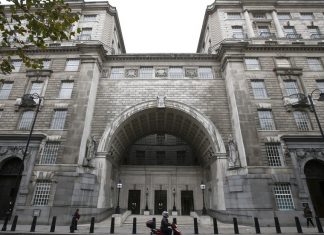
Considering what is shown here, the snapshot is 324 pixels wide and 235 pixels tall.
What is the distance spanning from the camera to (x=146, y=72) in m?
28.6

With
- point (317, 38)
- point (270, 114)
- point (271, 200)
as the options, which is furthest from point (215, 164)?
point (317, 38)

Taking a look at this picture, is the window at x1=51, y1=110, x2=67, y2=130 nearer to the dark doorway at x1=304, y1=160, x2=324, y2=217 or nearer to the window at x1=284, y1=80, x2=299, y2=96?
the window at x1=284, y1=80, x2=299, y2=96

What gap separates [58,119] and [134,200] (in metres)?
16.5

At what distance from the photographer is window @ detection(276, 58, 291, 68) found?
87.8 ft

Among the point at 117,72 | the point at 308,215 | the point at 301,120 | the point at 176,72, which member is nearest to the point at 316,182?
the point at 308,215

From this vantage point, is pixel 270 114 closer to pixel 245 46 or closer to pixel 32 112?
pixel 245 46

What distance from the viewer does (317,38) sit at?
92.9ft

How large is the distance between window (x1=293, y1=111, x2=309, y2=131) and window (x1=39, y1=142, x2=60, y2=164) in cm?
2562

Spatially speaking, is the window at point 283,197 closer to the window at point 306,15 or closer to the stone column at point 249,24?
the stone column at point 249,24

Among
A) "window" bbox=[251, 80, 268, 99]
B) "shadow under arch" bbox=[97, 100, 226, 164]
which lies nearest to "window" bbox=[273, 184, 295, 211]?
"shadow under arch" bbox=[97, 100, 226, 164]

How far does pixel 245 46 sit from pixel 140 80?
540 inches

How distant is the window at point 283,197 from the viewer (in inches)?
809

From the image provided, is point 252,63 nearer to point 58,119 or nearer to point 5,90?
point 58,119

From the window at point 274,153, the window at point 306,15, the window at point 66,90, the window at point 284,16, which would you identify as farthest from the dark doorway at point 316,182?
the window at point 66,90
